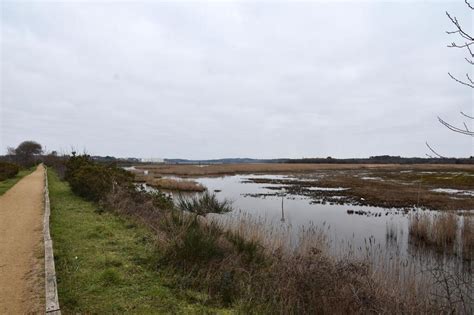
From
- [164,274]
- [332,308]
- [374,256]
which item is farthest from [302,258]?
[374,256]

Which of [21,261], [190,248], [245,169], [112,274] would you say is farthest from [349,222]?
[245,169]

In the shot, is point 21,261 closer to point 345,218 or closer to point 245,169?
point 345,218

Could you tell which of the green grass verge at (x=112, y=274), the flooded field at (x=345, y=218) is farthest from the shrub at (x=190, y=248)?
the flooded field at (x=345, y=218)

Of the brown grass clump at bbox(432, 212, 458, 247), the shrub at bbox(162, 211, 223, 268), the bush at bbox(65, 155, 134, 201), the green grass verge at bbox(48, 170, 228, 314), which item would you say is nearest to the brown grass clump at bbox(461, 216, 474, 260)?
the brown grass clump at bbox(432, 212, 458, 247)

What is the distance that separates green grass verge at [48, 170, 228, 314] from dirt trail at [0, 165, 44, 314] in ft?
1.04

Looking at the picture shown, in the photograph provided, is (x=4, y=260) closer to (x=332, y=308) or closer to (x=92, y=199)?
(x=332, y=308)

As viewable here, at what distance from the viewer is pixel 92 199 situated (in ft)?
48.5

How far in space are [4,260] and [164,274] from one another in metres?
3.11

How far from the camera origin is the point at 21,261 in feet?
20.5

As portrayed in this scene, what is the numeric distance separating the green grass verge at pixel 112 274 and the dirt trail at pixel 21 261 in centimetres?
32

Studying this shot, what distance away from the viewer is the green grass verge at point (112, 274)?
4762 millimetres

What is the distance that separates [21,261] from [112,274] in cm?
204

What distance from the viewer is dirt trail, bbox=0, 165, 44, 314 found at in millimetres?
4543

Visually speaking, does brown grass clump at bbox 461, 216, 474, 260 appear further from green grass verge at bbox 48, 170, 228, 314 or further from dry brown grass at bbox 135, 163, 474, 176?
dry brown grass at bbox 135, 163, 474, 176
